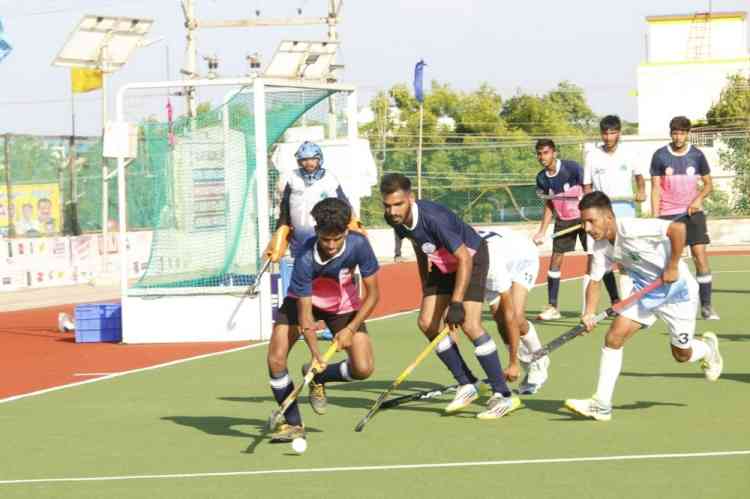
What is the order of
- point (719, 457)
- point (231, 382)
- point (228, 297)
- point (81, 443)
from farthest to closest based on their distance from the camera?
point (228, 297) → point (231, 382) → point (81, 443) → point (719, 457)

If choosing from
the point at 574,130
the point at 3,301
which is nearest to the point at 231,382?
the point at 3,301

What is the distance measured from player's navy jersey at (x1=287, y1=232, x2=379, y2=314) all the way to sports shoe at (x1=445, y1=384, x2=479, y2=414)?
109cm

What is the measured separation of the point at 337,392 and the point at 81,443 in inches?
92.7

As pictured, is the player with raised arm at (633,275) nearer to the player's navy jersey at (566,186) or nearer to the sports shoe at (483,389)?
the sports shoe at (483,389)

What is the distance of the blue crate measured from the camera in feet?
52.6

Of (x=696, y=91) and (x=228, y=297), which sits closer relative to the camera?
(x=228, y=297)

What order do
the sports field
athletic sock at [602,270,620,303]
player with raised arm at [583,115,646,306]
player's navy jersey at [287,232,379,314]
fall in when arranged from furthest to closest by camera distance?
athletic sock at [602,270,620,303] → player with raised arm at [583,115,646,306] → player's navy jersey at [287,232,379,314] → the sports field

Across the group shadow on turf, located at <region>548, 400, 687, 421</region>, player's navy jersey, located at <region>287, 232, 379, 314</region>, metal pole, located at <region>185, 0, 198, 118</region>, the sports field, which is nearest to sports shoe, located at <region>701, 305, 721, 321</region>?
the sports field

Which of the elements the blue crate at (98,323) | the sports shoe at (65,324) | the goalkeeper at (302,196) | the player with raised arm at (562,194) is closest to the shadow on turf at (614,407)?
the goalkeeper at (302,196)

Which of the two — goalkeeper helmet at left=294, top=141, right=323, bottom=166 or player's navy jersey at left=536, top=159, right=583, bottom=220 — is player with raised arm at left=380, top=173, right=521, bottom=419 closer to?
goalkeeper helmet at left=294, top=141, right=323, bottom=166

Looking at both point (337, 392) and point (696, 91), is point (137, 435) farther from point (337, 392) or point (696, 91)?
point (696, 91)

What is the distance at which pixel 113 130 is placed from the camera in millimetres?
16141

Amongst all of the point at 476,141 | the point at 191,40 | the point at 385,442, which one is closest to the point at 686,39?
the point at 476,141

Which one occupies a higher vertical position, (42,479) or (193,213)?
(193,213)
